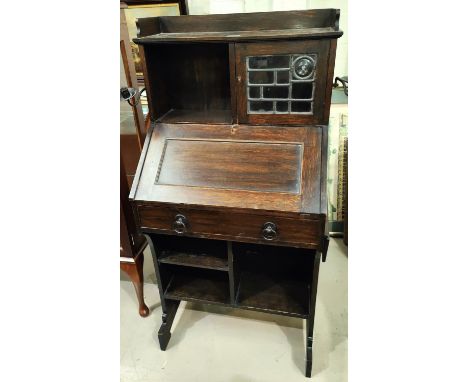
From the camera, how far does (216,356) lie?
1.62 m

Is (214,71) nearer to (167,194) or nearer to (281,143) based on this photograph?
(281,143)

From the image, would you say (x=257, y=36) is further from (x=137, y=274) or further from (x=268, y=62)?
(x=137, y=274)

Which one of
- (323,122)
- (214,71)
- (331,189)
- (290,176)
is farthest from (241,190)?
(331,189)

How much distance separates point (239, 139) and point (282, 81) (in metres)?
0.28

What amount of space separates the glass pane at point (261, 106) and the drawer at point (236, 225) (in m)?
0.44

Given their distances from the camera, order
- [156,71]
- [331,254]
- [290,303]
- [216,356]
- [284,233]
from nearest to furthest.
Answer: [284,233] < [156,71] < [290,303] < [216,356] < [331,254]

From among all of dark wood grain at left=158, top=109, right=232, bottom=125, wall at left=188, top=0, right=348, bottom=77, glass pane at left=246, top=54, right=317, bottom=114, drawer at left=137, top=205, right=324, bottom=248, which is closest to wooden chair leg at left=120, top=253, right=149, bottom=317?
drawer at left=137, top=205, right=324, bottom=248

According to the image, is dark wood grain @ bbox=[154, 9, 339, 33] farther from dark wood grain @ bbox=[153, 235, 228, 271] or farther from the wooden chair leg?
the wooden chair leg

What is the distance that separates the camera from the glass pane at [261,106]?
51.8 inches

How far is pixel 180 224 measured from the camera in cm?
129

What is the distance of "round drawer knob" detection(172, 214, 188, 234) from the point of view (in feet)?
4.21

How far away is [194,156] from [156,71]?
43 centimetres

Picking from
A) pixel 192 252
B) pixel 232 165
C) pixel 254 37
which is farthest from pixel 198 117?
pixel 192 252

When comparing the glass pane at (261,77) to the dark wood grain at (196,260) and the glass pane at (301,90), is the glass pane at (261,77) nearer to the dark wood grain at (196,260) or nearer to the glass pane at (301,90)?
the glass pane at (301,90)
